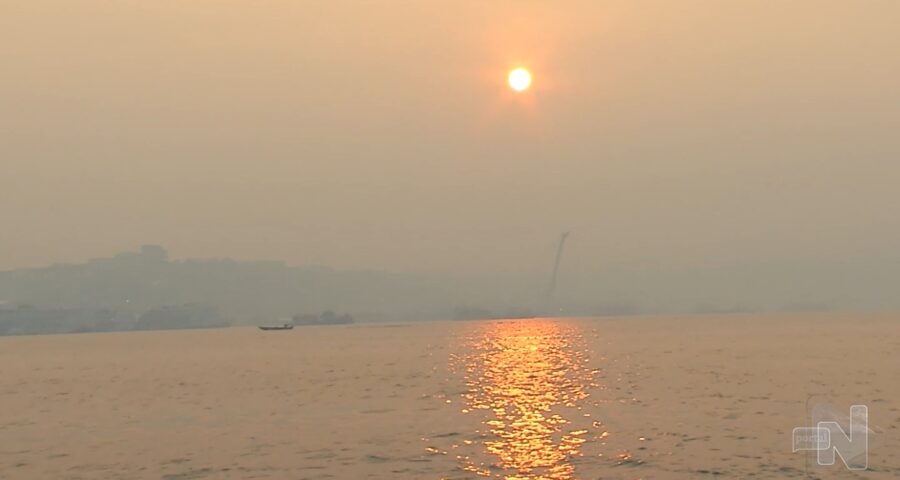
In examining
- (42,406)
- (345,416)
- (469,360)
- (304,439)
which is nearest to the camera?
(304,439)

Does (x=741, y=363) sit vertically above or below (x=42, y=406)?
above

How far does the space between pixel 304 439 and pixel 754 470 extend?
3469cm

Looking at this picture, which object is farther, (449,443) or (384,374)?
(384,374)

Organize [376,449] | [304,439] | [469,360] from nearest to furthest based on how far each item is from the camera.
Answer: [376,449] < [304,439] < [469,360]

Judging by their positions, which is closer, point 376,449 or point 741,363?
point 376,449

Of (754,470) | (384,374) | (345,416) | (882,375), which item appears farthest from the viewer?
(384,374)

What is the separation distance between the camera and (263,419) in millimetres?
87000

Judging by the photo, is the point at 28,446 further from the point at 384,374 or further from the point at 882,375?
the point at 882,375

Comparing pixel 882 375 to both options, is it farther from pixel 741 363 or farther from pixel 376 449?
pixel 376 449

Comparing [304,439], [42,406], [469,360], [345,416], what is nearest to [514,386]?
[345,416]

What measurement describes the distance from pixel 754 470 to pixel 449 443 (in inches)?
880

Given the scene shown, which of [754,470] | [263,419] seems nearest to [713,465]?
[754,470]

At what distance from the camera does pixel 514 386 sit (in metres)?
116

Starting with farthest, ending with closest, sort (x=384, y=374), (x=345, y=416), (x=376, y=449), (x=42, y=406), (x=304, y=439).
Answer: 1. (x=384, y=374)
2. (x=42, y=406)
3. (x=345, y=416)
4. (x=304, y=439)
5. (x=376, y=449)
